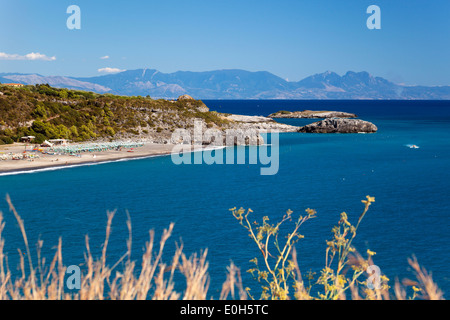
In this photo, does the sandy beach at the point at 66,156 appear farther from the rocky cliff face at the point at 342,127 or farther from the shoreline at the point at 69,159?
the rocky cliff face at the point at 342,127

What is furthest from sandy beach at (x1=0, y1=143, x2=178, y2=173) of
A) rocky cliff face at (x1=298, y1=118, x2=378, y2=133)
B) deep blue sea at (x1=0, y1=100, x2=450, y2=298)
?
rocky cliff face at (x1=298, y1=118, x2=378, y2=133)

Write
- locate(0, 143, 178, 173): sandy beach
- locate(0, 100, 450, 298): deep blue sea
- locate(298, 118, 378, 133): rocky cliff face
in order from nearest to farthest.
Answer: locate(0, 100, 450, 298): deep blue sea
locate(0, 143, 178, 173): sandy beach
locate(298, 118, 378, 133): rocky cliff face

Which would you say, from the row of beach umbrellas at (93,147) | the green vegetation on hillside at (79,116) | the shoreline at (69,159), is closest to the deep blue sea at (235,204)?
the shoreline at (69,159)

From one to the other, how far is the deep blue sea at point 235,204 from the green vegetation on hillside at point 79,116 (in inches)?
936

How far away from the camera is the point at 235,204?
3541 cm

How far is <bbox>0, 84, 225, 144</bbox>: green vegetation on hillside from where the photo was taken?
73562 mm

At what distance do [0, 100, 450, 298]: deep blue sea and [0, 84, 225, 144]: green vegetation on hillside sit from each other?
2376 cm

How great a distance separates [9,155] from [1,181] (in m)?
13.5

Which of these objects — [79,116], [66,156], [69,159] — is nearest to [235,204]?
[69,159]

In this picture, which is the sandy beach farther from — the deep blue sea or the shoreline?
the deep blue sea


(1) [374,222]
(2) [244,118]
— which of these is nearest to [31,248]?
(1) [374,222]

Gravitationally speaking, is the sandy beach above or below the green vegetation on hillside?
below

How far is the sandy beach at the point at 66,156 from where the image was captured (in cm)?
5050
